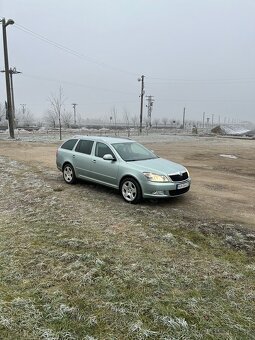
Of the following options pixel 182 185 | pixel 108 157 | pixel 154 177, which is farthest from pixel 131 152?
pixel 182 185

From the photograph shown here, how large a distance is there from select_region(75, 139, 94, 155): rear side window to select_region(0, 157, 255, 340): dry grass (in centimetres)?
243

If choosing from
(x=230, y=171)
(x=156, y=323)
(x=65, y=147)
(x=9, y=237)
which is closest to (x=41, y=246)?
(x=9, y=237)

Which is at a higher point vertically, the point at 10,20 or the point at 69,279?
the point at 10,20

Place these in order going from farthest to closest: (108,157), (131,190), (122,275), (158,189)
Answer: (108,157) < (131,190) < (158,189) < (122,275)

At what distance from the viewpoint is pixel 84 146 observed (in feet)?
30.8

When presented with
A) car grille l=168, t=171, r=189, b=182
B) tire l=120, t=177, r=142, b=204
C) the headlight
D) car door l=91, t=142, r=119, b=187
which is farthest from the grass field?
car door l=91, t=142, r=119, b=187

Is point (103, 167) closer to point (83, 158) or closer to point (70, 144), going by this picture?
point (83, 158)

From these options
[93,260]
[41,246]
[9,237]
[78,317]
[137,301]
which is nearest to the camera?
[78,317]

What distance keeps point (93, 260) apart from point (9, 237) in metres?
1.73

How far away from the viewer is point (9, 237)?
214 inches

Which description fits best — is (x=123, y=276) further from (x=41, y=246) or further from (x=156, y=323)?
(x=41, y=246)

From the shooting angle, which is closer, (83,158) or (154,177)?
(154,177)

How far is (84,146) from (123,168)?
199 centimetres

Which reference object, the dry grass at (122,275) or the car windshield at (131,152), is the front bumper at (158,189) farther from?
the car windshield at (131,152)
